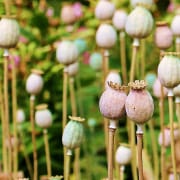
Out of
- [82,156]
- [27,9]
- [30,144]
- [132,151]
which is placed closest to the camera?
[132,151]

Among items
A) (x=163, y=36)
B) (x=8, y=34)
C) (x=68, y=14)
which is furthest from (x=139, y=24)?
(x=68, y=14)

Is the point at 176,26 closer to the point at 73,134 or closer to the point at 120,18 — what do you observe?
the point at 120,18

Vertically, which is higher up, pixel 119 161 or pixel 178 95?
pixel 178 95

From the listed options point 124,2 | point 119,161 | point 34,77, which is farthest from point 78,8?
point 119,161

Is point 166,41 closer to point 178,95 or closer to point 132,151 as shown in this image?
point 178,95

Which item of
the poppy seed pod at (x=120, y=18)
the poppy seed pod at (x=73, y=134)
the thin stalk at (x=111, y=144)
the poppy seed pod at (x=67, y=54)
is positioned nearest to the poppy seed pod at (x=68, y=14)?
the poppy seed pod at (x=120, y=18)

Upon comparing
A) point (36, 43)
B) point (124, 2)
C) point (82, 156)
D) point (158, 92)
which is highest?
point (124, 2)

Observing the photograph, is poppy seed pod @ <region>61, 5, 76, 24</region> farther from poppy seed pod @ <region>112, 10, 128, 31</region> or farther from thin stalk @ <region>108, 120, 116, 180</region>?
thin stalk @ <region>108, 120, 116, 180</region>

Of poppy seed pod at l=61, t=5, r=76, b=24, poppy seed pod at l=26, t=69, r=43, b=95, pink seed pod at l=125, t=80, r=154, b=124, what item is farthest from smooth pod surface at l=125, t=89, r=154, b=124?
poppy seed pod at l=61, t=5, r=76, b=24
